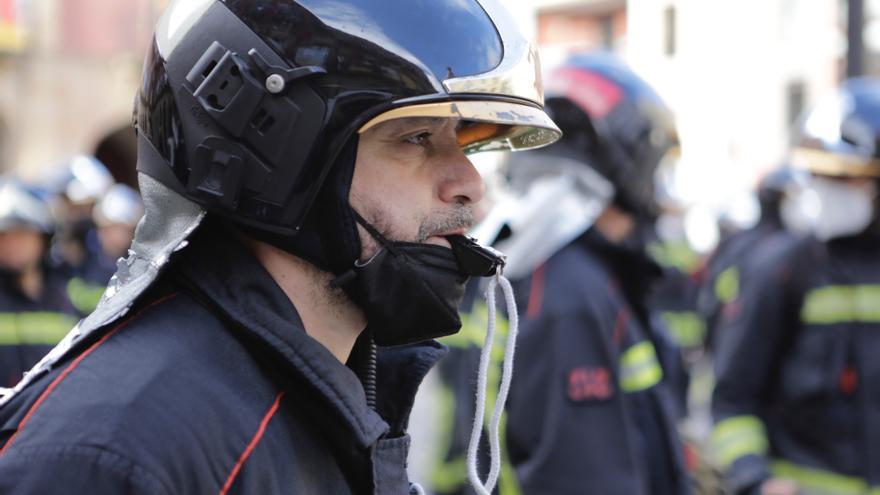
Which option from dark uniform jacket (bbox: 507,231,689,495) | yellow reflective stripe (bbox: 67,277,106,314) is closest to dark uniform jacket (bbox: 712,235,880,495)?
dark uniform jacket (bbox: 507,231,689,495)

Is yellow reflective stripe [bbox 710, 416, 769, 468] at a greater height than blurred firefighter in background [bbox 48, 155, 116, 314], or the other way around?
yellow reflective stripe [bbox 710, 416, 769, 468]

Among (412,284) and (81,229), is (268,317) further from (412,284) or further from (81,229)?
(81,229)

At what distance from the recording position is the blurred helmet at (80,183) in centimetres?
1227

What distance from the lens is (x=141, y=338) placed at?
6.17 feet

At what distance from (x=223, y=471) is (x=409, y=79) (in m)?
0.69

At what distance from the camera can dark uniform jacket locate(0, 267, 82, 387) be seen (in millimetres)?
7629

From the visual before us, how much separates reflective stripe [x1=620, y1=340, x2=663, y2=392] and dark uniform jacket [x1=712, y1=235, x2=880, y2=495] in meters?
0.85

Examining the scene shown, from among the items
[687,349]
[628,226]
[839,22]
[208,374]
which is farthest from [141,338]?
[839,22]

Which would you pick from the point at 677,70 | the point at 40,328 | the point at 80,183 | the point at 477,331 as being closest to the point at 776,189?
the point at 80,183

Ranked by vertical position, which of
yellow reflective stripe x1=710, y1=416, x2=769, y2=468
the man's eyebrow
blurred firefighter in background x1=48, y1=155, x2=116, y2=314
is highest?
the man's eyebrow

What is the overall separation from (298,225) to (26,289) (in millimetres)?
6511

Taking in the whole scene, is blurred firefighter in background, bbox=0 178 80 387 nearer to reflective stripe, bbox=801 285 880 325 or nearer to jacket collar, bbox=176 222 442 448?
reflective stripe, bbox=801 285 880 325

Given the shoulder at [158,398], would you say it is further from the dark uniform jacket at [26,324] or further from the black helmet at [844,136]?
the dark uniform jacket at [26,324]

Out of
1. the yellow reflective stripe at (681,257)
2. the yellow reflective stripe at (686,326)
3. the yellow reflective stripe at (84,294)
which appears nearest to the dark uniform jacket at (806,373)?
the yellow reflective stripe at (84,294)
